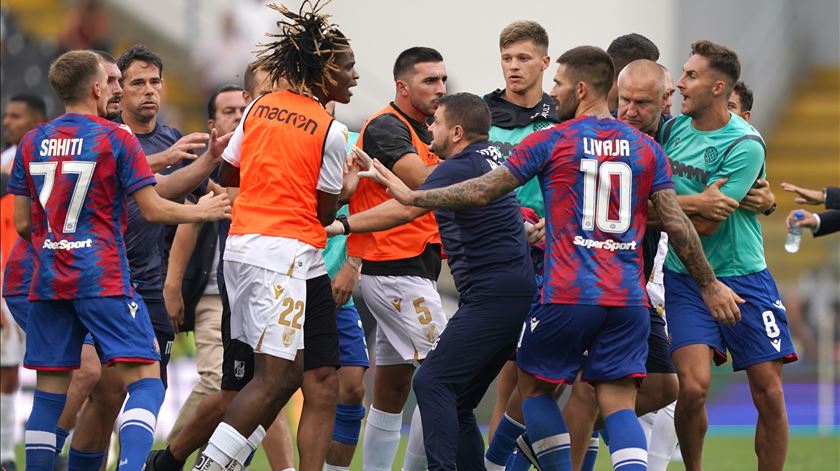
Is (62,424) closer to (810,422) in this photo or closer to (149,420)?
(149,420)

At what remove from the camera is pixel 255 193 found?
7.11 meters

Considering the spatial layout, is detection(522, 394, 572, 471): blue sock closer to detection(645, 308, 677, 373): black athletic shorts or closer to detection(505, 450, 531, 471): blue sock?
detection(505, 450, 531, 471): blue sock

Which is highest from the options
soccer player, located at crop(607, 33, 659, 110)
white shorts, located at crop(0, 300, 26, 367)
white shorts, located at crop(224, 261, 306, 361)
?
soccer player, located at crop(607, 33, 659, 110)

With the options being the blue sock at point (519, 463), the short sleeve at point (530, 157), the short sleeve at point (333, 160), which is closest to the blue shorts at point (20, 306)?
the short sleeve at point (333, 160)

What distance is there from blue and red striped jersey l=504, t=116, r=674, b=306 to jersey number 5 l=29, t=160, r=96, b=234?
2.31 m

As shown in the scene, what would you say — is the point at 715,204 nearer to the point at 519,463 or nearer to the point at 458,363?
the point at 458,363

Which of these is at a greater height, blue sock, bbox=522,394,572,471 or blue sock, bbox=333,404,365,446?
blue sock, bbox=522,394,572,471

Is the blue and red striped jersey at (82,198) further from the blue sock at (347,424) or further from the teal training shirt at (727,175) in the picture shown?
the teal training shirt at (727,175)

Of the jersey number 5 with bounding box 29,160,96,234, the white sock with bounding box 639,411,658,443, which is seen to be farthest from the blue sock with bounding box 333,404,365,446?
the jersey number 5 with bounding box 29,160,96,234

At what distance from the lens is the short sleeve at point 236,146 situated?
7.25 m

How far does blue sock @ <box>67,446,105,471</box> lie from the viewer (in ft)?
25.9

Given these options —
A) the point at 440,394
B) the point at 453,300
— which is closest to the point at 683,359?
the point at 440,394

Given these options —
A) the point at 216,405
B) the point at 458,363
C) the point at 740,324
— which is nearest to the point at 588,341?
the point at 458,363

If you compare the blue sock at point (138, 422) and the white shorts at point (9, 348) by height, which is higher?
the blue sock at point (138, 422)
